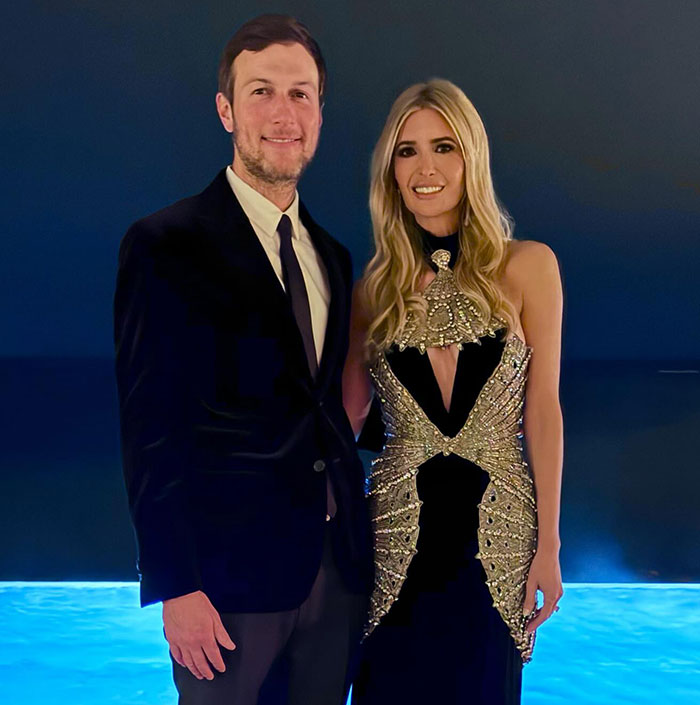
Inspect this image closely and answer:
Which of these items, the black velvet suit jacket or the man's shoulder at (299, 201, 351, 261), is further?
the man's shoulder at (299, 201, 351, 261)

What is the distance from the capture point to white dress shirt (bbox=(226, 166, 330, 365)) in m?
1.46

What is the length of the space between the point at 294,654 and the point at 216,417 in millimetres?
448

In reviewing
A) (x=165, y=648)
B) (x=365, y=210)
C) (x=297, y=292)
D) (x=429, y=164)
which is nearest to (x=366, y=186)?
(x=365, y=210)

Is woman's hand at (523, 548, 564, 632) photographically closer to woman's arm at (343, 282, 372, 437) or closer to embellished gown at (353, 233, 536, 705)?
embellished gown at (353, 233, 536, 705)

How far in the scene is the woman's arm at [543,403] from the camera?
1630 millimetres

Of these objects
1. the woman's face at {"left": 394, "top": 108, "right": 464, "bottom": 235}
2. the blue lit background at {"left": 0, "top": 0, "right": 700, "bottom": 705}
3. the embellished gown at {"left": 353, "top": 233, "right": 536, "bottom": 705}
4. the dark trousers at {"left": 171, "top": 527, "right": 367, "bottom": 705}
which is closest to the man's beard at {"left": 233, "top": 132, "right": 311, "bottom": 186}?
the woman's face at {"left": 394, "top": 108, "right": 464, "bottom": 235}

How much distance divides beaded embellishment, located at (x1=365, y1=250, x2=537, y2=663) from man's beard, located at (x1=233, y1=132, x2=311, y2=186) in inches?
17.5

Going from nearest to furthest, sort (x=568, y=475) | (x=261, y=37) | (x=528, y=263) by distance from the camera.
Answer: (x=261, y=37), (x=528, y=263), (x=568, y=475)

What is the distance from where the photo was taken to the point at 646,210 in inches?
171

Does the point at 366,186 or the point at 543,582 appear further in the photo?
the point at 366,186

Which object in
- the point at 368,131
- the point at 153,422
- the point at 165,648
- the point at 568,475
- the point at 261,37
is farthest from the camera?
the point at 568,475

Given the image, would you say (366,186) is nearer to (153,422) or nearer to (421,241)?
(421,241)

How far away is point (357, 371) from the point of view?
1827mm

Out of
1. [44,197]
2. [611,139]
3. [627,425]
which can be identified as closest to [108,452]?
[44,197]
